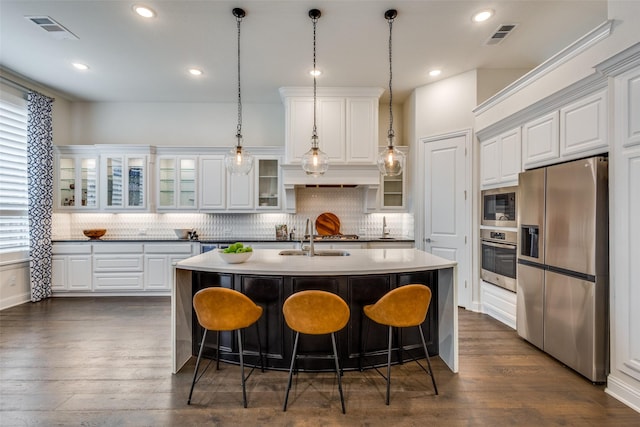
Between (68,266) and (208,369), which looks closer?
(208,369)

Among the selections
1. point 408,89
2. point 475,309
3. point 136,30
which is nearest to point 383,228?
point 475,309

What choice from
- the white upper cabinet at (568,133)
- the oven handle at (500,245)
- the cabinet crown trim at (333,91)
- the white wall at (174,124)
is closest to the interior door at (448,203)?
the oven handle at (500,245)

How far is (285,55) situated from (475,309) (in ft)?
13.7

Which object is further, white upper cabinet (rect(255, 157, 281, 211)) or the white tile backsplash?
the white tile backsplash

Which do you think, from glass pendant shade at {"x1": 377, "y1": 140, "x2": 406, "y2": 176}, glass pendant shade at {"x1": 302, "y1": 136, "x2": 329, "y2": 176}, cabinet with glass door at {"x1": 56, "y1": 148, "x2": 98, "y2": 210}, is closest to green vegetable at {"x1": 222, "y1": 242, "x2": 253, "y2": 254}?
glass pendant shade at {"x1": 302, "y1": 136, "x2": 329, "y2": 176}

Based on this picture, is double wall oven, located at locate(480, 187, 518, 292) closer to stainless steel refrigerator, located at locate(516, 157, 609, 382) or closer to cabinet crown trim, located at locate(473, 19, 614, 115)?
stainless steel refrigerator, located at locate(516, 157, 609, 382)

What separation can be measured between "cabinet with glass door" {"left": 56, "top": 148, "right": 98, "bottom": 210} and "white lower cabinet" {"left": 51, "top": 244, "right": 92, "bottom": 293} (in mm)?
701

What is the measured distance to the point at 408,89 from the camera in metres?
4.86

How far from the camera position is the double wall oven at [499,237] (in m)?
3.52

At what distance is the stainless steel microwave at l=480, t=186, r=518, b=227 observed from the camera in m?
3.52

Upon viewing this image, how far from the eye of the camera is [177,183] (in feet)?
17.0

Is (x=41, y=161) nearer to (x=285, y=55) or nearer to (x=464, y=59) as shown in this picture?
(x=285, y=55)

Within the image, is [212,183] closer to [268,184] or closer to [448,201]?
[268,184]

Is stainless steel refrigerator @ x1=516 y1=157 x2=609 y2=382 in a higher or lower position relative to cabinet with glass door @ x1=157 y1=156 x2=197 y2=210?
lower
